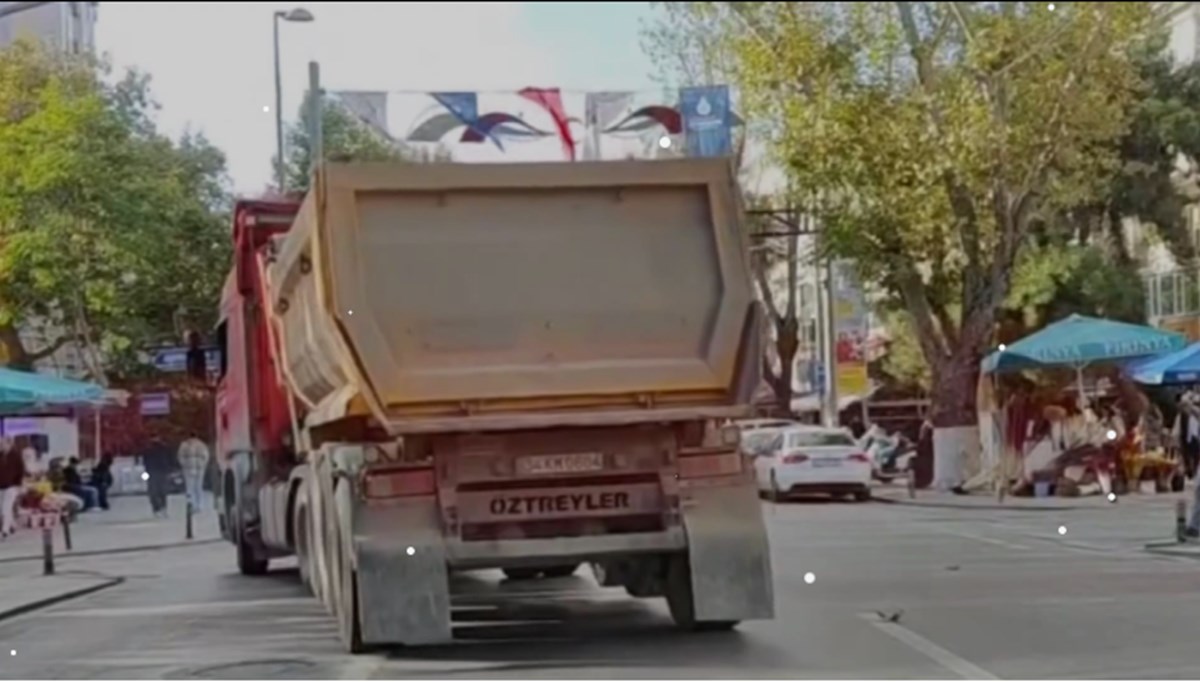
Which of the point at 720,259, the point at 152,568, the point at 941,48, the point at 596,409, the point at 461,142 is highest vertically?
the point at 941,48

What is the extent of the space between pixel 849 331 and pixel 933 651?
57.2ft

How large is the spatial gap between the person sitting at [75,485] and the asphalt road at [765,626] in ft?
6.11

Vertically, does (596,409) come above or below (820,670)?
above

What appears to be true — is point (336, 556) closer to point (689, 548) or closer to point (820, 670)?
point (689, 548)

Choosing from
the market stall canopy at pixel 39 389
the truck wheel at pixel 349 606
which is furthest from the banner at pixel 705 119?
the truck wheel at pixel 349 606

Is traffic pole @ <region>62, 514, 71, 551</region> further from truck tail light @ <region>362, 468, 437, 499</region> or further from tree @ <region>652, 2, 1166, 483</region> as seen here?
truck tail light @ <region>362, 468, 437, 499</region>

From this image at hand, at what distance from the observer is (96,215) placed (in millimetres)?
21891

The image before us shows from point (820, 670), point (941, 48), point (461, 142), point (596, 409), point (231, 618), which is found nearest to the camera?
point (820, 670)

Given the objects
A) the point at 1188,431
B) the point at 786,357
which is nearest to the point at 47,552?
the point at 786,357

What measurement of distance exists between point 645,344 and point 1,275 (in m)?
8.54

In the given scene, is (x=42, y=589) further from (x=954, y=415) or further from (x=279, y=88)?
(x=954, y=415)

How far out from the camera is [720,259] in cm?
1583

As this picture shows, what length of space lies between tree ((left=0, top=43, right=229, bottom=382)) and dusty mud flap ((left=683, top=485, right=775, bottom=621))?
325 inches

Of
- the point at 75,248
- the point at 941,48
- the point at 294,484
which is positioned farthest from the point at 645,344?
the point at 941,48
